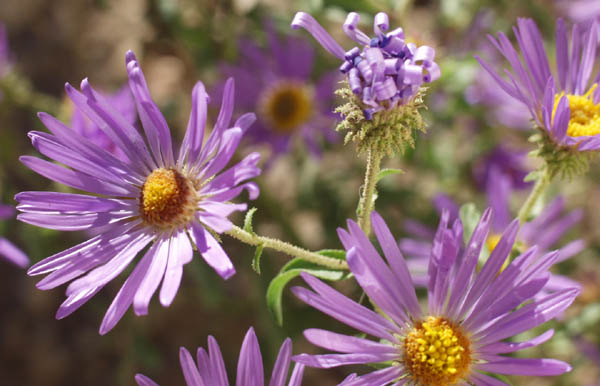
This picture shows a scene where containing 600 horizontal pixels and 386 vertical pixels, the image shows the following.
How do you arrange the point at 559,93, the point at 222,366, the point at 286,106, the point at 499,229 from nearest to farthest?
1. the point at 222,366
2. the point at 559,93
3. the point at 499,229
4. the point at 286,106

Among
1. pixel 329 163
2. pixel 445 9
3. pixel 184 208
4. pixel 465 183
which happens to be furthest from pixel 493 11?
pixel 184 208

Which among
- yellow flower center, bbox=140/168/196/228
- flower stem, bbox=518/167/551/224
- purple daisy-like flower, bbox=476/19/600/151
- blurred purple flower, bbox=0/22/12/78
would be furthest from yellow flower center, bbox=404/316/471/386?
blurred purple flower, bbox=0/22/12/78

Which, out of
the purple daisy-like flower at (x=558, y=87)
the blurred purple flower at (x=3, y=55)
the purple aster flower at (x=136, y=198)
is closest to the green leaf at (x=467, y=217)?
the purple daisy-like flower at (x=558, y=87)

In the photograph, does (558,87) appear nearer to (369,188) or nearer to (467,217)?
(467,217)

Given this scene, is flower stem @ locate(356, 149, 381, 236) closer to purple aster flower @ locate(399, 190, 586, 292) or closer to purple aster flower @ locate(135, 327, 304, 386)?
purple aster flower @ locate(135, 327, 304, 386)

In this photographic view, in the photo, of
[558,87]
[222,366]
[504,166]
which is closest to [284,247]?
[222,366]

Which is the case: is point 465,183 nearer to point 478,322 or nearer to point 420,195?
point 420,195
